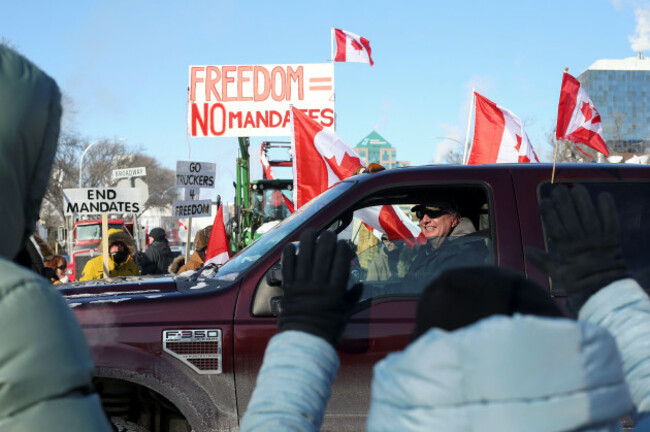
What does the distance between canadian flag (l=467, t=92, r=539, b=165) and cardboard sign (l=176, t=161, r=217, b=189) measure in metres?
6.70

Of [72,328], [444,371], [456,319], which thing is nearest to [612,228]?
[456,319]

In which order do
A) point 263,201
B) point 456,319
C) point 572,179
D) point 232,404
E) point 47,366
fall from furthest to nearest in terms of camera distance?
point 263,201 < point 572,179 < point 232,404 < point 456,319 < point 47,366

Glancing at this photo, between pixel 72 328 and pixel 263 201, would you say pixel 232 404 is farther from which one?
pixel 263 201

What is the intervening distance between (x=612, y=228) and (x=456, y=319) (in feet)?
1.72

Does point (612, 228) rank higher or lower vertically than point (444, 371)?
higher

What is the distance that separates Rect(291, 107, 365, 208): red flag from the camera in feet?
21.4

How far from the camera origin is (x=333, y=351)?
1.25m

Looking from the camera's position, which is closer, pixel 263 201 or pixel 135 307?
pixel 135 307

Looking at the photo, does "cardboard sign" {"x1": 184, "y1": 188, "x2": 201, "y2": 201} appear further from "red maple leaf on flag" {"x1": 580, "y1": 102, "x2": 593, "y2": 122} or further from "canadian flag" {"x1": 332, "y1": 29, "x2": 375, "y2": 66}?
"red maple leaf on flag" {"x1": 580, "y1": 102, "x2": 593, "y2": 122}

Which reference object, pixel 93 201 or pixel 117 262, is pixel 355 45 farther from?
pixel 117 262

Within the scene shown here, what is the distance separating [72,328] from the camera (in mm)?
951

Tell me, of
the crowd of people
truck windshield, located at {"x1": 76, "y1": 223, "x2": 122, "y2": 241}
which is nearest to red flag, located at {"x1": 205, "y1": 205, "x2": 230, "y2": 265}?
the crowd of people

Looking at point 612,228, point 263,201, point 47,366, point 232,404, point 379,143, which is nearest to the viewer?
point 47,366

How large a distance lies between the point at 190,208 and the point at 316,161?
5.87 m
